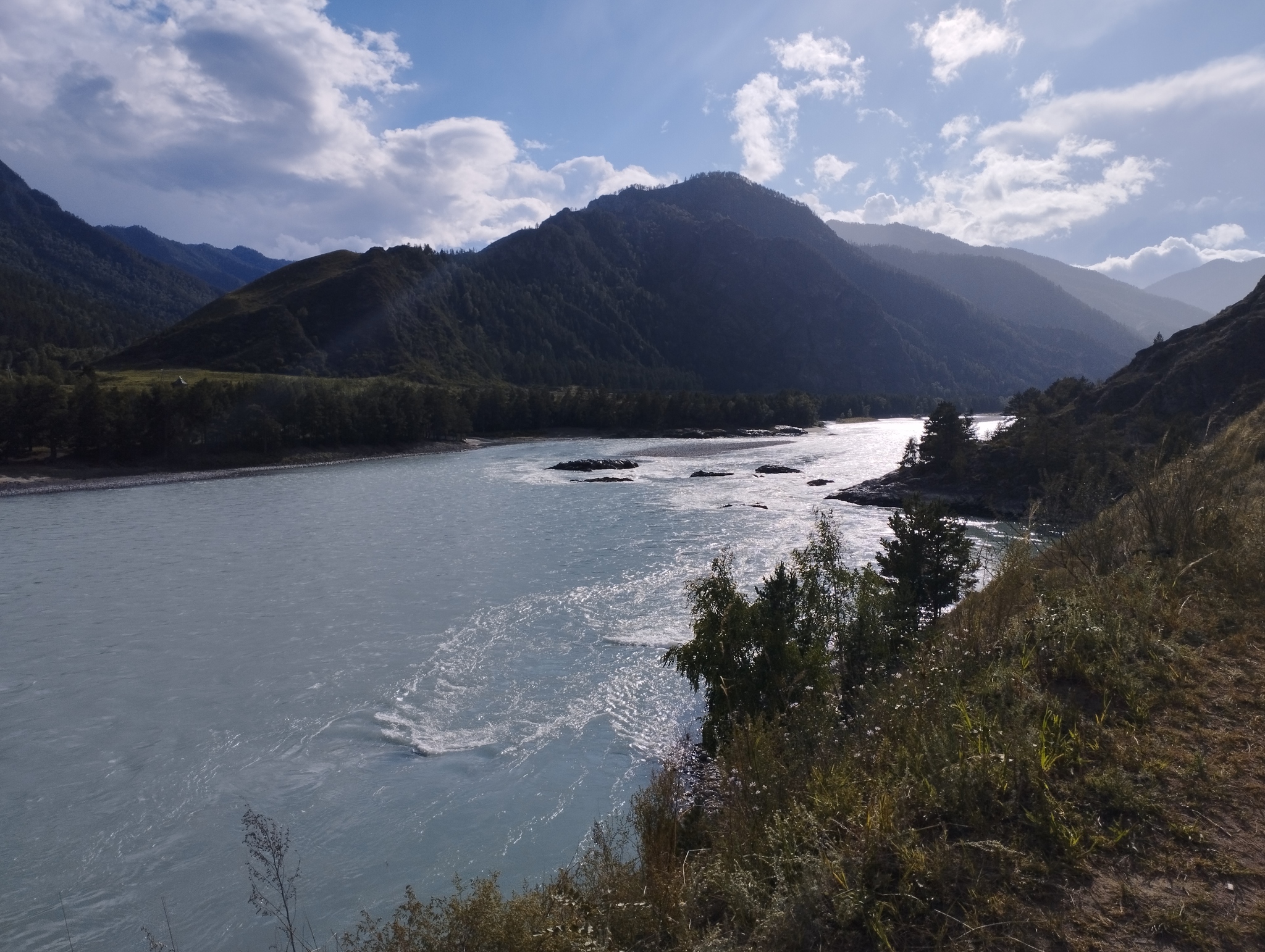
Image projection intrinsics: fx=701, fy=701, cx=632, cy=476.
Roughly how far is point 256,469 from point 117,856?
69.2 meters

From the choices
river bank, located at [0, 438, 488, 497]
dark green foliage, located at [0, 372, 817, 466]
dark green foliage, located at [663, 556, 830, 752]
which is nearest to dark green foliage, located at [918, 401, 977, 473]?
dark green foliage, located at [663, 556, 830, 752]

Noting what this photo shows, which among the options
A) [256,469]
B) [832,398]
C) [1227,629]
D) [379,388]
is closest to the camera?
[1227,629]

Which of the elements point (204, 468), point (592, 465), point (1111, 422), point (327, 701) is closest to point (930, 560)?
point (327, 701)

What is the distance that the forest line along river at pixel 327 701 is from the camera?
10.8 metres

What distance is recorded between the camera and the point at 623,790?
41.7 ft

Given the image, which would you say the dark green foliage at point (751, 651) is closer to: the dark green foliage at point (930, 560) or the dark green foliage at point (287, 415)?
the dark green foliage at point (930, 560)

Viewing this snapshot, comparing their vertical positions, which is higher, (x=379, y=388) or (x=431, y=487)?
(x=379, y=388)

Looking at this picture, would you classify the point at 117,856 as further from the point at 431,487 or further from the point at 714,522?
the point at 431,487

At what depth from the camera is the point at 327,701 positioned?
16828 millimetres

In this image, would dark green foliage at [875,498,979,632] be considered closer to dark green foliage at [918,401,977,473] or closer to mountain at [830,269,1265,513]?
mountain at [830,269,1265,513]

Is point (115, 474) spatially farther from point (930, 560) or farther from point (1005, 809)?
point (1005, 809)

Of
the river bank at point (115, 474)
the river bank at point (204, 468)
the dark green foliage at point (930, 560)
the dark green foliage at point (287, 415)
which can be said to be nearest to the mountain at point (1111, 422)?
the dark green foliage at point (930, 560)

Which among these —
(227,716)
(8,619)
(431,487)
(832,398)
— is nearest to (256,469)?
(431,487)

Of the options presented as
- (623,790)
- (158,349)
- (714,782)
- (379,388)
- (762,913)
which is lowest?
(623,790)
